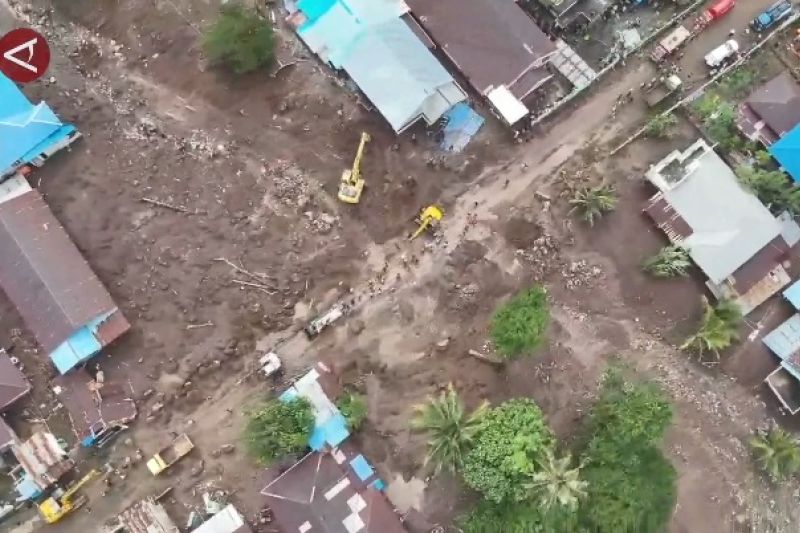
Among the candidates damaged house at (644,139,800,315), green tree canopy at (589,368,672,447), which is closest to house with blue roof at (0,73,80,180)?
green tree canopy at (589,368,672,447)

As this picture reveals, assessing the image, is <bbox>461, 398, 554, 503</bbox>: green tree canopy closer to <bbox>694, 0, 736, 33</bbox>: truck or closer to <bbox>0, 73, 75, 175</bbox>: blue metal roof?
<bbox>694, 0, 736, 33</bbox>: truck

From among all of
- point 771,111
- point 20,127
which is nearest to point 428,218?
point 771,111

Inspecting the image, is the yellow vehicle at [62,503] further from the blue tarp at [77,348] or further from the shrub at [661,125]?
the shrub at [661,125]

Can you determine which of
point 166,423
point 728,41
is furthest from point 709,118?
point 166,423

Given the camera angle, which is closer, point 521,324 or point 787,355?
point 521,324

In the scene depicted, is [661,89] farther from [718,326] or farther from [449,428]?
[449,428]

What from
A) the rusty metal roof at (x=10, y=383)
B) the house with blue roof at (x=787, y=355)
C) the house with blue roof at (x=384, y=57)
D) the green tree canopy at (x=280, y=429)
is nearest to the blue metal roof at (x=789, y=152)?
the house with blue roof at (x=787, y=355)
